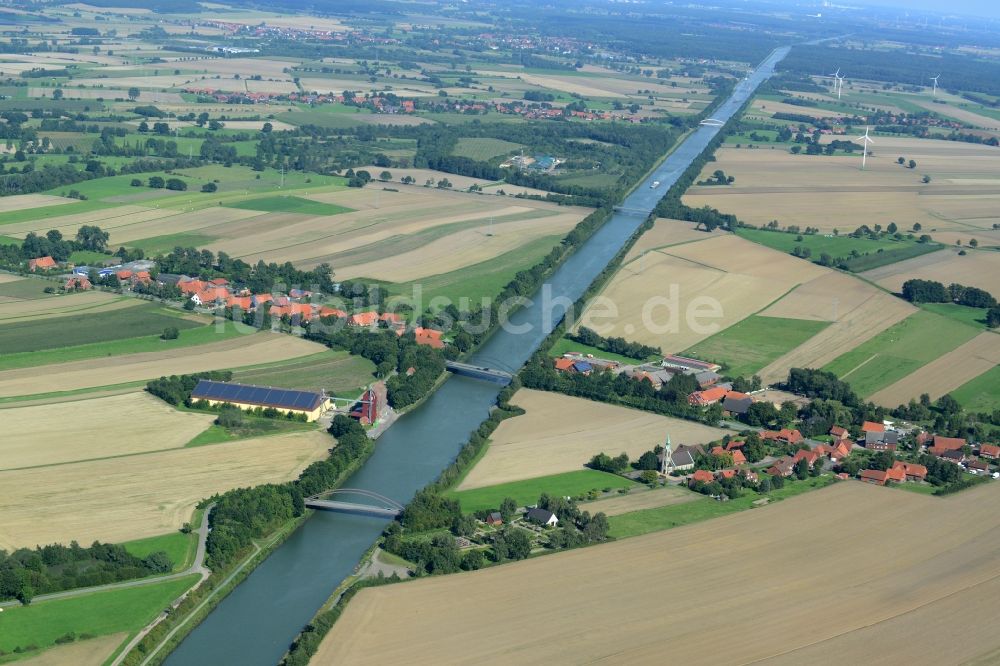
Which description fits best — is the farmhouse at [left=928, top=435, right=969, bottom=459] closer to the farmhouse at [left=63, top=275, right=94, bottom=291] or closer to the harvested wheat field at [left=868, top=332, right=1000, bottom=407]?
the harvested wheat field at [left=868, top=332, right=1000, bottom=407]

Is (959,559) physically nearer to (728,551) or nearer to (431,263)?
(728,551)

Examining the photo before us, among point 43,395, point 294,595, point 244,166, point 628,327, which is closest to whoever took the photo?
point 294,595

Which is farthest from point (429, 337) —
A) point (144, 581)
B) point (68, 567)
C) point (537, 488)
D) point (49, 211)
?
point (49, 211)

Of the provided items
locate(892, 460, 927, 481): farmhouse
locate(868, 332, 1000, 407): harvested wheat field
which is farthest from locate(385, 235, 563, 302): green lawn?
locate(892, 460, 927, 481): farmhouse

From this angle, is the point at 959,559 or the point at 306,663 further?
the point at 959,559

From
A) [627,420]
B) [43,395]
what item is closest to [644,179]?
[627,420]

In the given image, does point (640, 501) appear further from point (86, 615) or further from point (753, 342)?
point (753, 342)

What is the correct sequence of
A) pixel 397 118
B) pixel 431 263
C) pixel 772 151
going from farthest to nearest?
1. pixel 397 118
2. pixel 772 151
3. pixel 431 263

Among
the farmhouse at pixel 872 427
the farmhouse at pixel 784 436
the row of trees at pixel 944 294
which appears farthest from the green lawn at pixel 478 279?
the farmhouse at pixel 872 427
